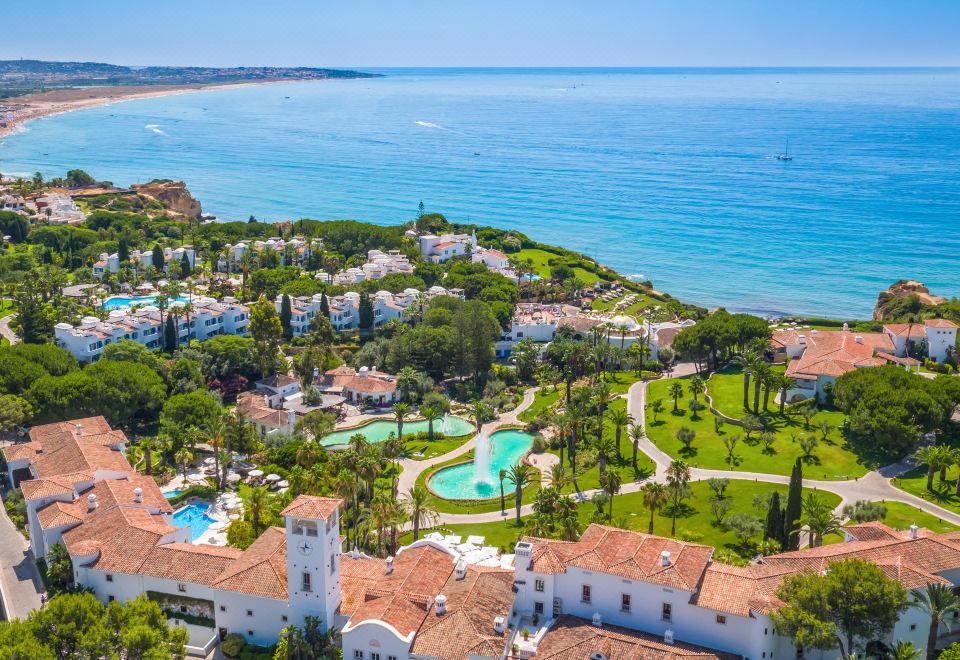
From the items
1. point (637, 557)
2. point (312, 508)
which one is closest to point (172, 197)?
point (312, 508)

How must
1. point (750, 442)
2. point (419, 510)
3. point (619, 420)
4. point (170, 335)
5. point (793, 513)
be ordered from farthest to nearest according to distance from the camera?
point (170, 335), point (750, 442), point (619, 420), point (419, 510), point (793, 513)

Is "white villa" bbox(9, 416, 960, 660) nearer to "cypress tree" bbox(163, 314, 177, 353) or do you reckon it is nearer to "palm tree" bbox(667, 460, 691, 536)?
"palm tree" bbox(667, 460, 691, 536)

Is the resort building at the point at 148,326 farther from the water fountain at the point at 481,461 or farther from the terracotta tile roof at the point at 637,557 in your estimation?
the terracotta tile roof at the point at 637,557

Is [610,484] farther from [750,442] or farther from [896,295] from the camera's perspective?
[896,295]

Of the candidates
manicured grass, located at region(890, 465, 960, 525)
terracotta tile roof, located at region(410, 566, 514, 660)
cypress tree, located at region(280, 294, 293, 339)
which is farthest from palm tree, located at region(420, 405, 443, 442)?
manicured grass, located at region(890, 465, 960, 525)

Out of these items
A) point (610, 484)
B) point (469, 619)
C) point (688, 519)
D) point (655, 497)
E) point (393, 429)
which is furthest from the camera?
point (393, 429)

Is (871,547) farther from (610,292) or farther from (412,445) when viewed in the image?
(610,292)

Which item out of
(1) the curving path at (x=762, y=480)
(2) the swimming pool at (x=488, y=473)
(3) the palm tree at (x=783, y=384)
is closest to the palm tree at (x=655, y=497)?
(1) the curving path at (x=762, y=480)
